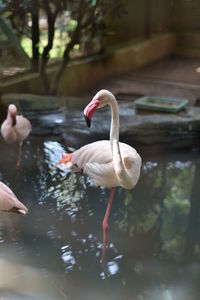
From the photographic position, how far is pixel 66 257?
11.1 ft

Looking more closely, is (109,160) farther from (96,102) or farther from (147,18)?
(147,18)

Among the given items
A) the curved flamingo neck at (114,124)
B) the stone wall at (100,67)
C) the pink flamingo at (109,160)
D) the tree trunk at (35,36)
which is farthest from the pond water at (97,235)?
the tree trunk at (35,36)

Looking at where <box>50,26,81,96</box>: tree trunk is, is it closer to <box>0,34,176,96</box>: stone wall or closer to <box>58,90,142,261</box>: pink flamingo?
<box>0,34,176,96</box>: stone wall

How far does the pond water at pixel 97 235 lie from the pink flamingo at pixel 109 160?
0.26 meters

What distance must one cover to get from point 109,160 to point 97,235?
66 cm

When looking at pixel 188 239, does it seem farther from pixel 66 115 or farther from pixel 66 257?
pixel 66 115

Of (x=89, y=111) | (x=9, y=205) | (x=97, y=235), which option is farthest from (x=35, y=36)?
(x=89, y=111)

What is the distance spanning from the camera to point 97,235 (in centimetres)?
369

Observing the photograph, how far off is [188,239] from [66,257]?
3.31 ft

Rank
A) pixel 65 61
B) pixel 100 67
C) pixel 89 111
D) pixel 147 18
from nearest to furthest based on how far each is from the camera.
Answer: pixel 89 111 → pixel 65 61 → pixel 100 67 → pixel 147 18

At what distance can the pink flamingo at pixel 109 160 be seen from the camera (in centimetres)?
305

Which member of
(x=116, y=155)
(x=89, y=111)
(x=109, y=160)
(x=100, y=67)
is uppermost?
(x=89, y=111)

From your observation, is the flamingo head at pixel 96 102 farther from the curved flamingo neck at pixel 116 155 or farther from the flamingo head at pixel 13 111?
the flamingo head at pixel 13 111

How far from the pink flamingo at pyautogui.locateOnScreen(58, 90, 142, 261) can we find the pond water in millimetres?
256
